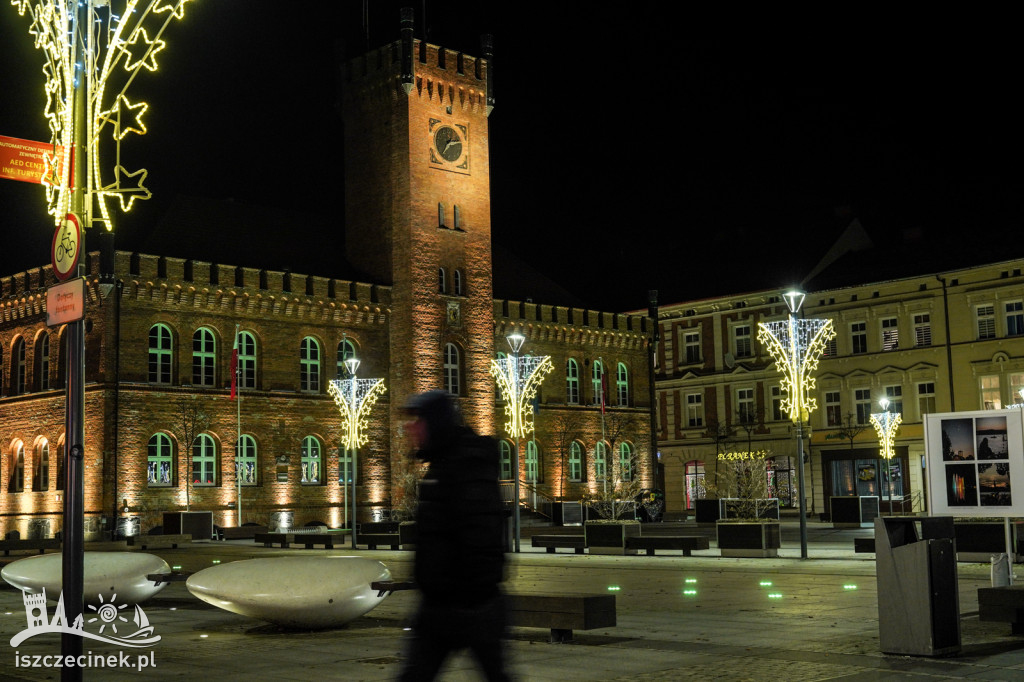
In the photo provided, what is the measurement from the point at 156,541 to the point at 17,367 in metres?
13.4

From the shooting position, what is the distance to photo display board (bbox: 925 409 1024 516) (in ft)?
45.6

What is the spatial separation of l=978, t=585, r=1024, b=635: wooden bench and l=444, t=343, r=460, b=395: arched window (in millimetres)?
37544

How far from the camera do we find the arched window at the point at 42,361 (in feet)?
141

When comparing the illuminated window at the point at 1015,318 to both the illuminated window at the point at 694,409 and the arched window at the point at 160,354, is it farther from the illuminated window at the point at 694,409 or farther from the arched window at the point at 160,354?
the arched window at the point at 160,354

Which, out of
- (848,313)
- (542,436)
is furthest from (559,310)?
(848,313)

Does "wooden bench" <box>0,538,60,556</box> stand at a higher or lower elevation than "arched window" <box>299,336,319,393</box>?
lower

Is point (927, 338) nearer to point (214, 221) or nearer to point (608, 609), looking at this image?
point (214, 221)

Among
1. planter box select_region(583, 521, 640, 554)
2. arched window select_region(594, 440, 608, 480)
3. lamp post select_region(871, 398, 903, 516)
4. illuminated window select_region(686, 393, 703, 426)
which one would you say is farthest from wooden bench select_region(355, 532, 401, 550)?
illuminated window select_region(686, 393, 703, 426)

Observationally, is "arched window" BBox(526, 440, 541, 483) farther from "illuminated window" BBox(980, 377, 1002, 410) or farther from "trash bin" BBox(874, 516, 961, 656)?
"trash bin" BBox(874, 516, 961, 656)

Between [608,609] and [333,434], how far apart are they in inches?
1387

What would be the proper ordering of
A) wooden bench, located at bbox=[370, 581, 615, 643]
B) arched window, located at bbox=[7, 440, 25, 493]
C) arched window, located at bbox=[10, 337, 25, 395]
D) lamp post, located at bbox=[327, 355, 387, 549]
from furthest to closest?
arched window, located at bbox=[10, 337, 25, 395] → arched window, located at bbox=[7, 440, 25, 493] → lamp post, located at bbox=[327, 355, 387, 549] → wooden bench, located at bbox=[370, 581, 615, 643]

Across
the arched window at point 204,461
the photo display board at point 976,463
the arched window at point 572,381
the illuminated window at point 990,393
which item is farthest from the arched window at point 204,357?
the photo display board at point 976,463

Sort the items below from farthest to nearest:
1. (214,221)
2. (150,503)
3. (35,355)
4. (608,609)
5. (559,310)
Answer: (559,310)
(214,221)
(35,355)
(150,503)
(608,609)

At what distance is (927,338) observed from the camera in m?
49.2
